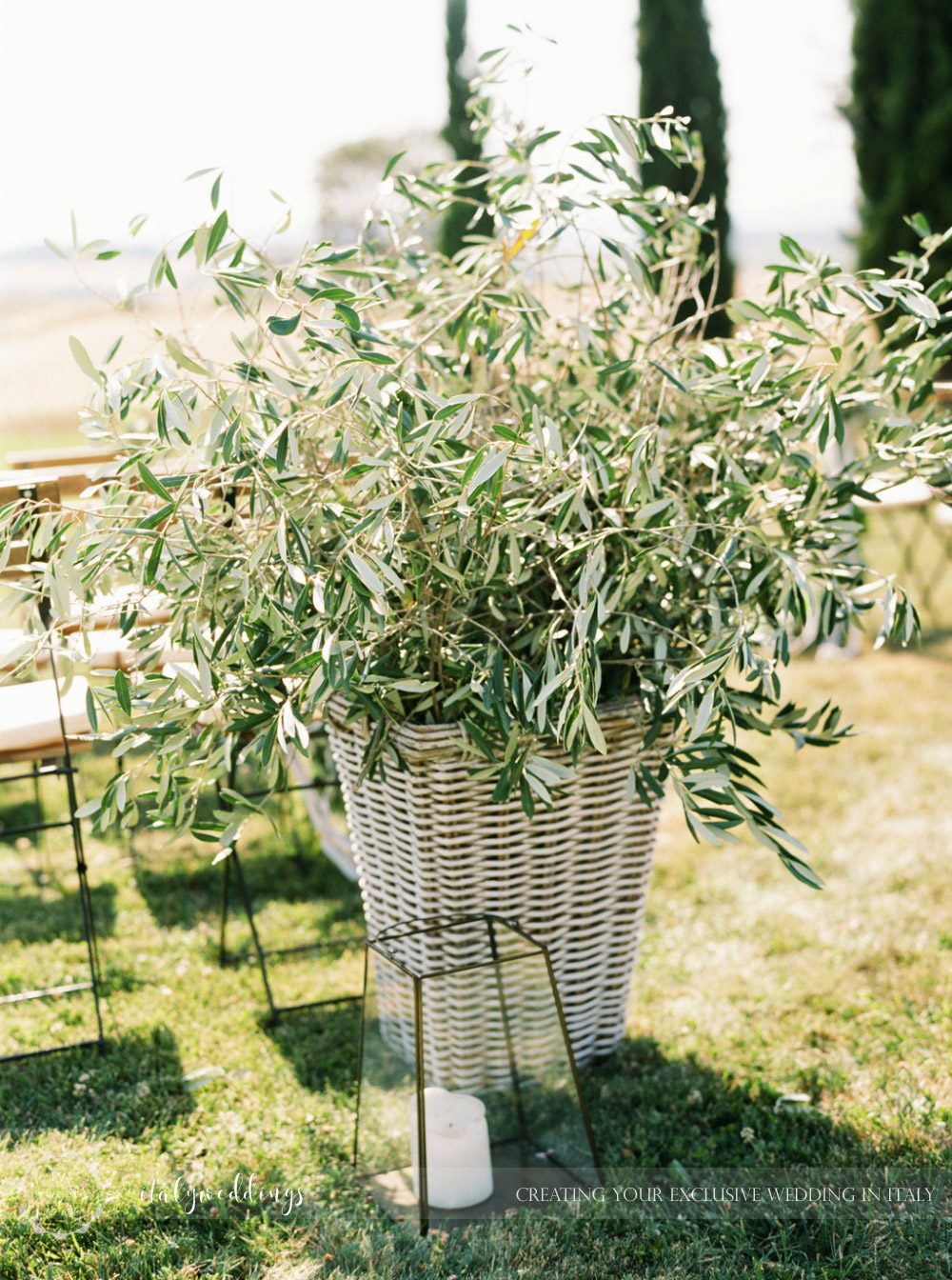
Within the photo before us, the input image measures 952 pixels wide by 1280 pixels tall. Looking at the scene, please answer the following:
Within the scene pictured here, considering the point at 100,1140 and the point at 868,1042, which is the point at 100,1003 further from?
the point at 868,1042

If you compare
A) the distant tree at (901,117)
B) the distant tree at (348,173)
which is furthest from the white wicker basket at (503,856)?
the distant tree at (348,173)

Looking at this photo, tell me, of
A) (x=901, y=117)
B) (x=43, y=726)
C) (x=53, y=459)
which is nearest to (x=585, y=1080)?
(x=43, y=726)

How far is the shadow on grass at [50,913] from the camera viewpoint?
2.61 m

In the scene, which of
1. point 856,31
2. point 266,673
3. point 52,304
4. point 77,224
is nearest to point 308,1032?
point 266,673

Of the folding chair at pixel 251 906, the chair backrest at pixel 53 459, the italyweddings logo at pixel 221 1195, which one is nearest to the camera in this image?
the italyweddings logo at pixel 221 1195

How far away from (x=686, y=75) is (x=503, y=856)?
540 centimetres

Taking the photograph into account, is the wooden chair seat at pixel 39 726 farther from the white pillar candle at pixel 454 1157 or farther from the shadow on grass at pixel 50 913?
the white pillar candle at pixel 454 1157

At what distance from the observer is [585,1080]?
1.98m

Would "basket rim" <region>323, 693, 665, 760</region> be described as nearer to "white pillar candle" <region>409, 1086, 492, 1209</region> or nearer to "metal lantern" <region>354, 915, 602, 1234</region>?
"metal lantern" <region>354, 915, 602, 1234</region>

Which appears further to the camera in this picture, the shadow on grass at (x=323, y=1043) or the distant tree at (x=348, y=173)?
the distant tree at (x=348, y=173)

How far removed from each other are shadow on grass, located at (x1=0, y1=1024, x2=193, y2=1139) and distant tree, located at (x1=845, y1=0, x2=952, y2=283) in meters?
5.31

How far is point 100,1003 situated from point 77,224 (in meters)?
1.58

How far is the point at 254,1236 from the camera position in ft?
5.12

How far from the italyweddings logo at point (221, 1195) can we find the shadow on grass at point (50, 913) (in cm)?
106
